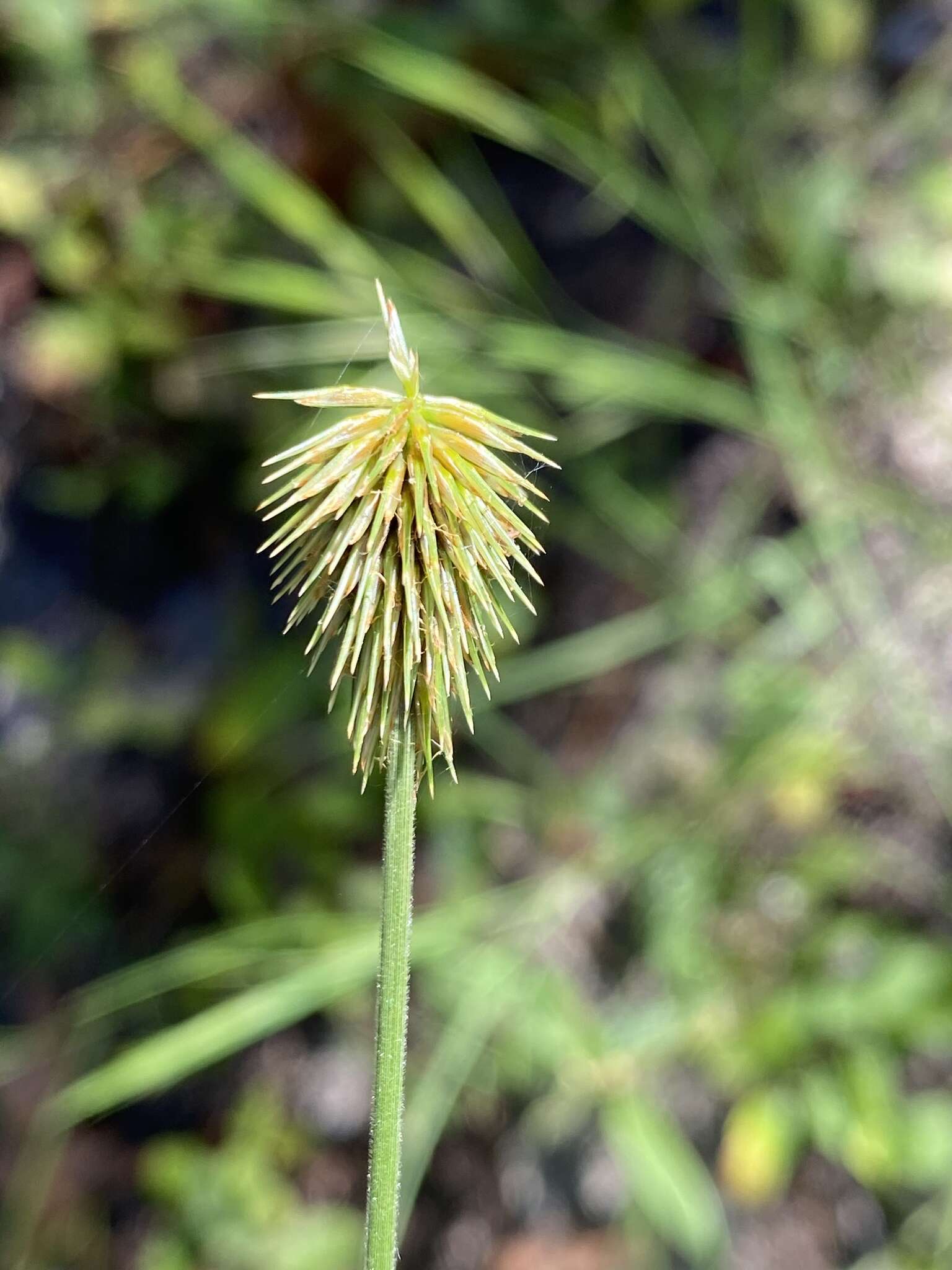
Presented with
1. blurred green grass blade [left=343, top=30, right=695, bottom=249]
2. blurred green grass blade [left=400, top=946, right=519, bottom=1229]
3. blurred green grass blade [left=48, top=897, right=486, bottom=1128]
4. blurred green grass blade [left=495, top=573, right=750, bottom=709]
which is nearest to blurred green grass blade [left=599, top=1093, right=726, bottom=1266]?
blurred green grass blade [left=400, top=946, right=519, bottom=1229]

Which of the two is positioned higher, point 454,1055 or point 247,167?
point 247,167

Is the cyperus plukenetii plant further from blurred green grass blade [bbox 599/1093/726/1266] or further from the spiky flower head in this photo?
blurred green grass blade [bbox 599/1093/726/1266]

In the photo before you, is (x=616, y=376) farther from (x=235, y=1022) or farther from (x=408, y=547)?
(x=408, y=547)

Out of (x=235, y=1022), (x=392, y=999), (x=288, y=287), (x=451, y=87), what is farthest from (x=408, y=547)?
(x=451, y=87)

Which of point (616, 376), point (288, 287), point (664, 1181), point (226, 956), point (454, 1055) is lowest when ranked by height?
point (664, 1181)

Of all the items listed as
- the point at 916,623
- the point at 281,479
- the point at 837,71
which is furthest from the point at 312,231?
the point at 916,623

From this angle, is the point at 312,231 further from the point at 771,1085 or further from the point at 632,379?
the point at 771,1085
